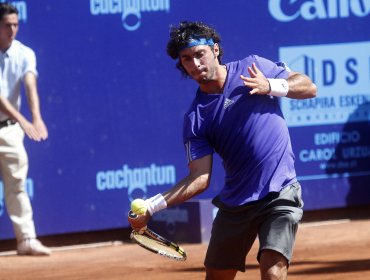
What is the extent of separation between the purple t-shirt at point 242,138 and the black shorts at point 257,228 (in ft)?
0.20

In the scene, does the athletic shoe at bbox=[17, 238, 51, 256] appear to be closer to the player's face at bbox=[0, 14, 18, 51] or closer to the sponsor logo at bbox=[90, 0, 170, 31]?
the player's face at bbox=[0, 14, 18, 51]

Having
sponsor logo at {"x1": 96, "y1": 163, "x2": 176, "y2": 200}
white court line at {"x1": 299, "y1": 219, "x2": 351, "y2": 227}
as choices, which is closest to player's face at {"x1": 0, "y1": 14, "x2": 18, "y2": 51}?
sponsor logo at {"x1": 96, "y1": 163, "x2": 176, "y2": 200}

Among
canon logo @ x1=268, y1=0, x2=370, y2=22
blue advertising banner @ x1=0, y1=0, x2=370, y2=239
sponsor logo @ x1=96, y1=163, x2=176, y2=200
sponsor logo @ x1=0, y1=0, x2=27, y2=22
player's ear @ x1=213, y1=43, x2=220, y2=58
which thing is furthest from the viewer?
canon logo @ x1=268, y1=0, x2=370, y2=22

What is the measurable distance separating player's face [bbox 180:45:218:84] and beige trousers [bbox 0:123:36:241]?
403cm

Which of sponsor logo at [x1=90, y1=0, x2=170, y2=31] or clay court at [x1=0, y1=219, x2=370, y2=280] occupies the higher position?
sponsor logo at [x1=90, y1=0, x2=170, y2=31]

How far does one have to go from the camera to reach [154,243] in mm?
5504

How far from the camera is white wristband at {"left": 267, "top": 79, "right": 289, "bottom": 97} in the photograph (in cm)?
550

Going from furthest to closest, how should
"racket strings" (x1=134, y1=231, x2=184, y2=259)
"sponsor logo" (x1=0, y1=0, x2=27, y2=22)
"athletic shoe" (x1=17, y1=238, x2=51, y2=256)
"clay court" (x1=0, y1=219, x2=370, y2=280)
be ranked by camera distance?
"sponsor logo" (x1=0, y1=0, x2=27, y2=22) → "athletic shoe" (x1=17, y1=238, x2=51, y2=256) → "clay court" (x1=0, y1=219, x2=370, y2=280) → "racket strings" (x1=134, y1=231, x2=184, y2=259)

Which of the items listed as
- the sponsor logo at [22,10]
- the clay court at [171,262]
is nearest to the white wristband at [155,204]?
the clay court at [171,262]

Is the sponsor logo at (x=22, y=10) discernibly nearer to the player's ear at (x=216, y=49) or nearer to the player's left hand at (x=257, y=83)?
the player's ear at (x=216, y=49)

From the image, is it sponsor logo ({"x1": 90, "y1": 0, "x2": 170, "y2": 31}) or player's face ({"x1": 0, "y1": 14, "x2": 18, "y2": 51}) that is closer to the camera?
player's face ({"x1": 0, "y1": 14, "x2": 18, "y2": 51})

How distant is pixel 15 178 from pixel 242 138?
4.15 meters

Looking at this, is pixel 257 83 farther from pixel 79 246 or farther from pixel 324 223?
pixel 324 223

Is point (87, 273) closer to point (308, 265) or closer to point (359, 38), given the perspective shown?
point (308, 265)
